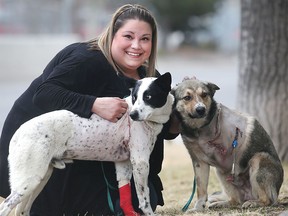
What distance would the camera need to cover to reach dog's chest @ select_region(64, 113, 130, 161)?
450 centimetres

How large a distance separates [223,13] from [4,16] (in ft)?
46.2

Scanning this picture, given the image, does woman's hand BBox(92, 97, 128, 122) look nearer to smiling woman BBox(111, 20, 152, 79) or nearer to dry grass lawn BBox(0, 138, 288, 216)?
smiling woman BBox(111, 20, 152, 79)

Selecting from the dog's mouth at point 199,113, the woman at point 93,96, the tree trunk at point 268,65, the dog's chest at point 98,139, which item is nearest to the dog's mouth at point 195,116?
the dog's mouth at point 199,113

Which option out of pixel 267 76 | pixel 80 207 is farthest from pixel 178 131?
pixel 267 76

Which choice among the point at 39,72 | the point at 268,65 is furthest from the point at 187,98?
the point at 39,72

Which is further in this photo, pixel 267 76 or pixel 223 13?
pixel 223 13

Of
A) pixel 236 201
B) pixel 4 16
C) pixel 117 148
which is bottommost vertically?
pixel 236 201

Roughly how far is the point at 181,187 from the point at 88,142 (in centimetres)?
275

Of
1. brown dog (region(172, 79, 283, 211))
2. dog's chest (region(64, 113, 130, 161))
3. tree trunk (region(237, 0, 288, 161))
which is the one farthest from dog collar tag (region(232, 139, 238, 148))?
tree trunk (region(237, 0, 288, 161))

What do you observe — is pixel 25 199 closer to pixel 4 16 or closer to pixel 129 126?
pixel 129 126

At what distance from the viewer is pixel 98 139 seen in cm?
454

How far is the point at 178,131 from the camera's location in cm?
508

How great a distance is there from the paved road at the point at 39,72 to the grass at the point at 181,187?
12.4 feet

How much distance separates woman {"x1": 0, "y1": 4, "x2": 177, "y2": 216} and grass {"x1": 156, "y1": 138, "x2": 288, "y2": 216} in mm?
506
